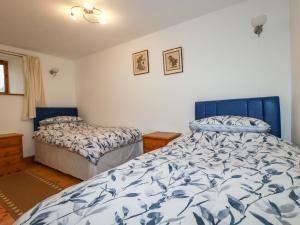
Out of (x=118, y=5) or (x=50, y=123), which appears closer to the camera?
(x=118, y=5)

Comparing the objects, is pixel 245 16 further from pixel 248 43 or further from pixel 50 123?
pixel 50 123

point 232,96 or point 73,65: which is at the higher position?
point 73,65

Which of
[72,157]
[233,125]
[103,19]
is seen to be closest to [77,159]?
[72,157]

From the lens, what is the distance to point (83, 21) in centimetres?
261

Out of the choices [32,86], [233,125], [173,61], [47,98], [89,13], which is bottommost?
[233,125]

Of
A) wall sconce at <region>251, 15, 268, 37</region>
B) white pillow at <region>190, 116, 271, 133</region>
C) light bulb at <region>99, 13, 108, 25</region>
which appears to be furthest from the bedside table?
light bulb at <region>99, 13, 108, 25</region>

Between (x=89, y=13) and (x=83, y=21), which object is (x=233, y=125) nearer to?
(x=89, y=13)

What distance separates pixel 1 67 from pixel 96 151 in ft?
8.66

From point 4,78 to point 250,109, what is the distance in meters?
4.22

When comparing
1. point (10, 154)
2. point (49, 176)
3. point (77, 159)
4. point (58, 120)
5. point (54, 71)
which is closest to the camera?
point (77, 159)

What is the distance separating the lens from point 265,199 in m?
0.75

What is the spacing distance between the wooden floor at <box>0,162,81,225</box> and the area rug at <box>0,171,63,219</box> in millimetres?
56

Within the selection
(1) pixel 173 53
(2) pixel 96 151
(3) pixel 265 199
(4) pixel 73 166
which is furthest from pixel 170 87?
(3) pixel 265 199

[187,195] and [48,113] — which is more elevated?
[48,113]
